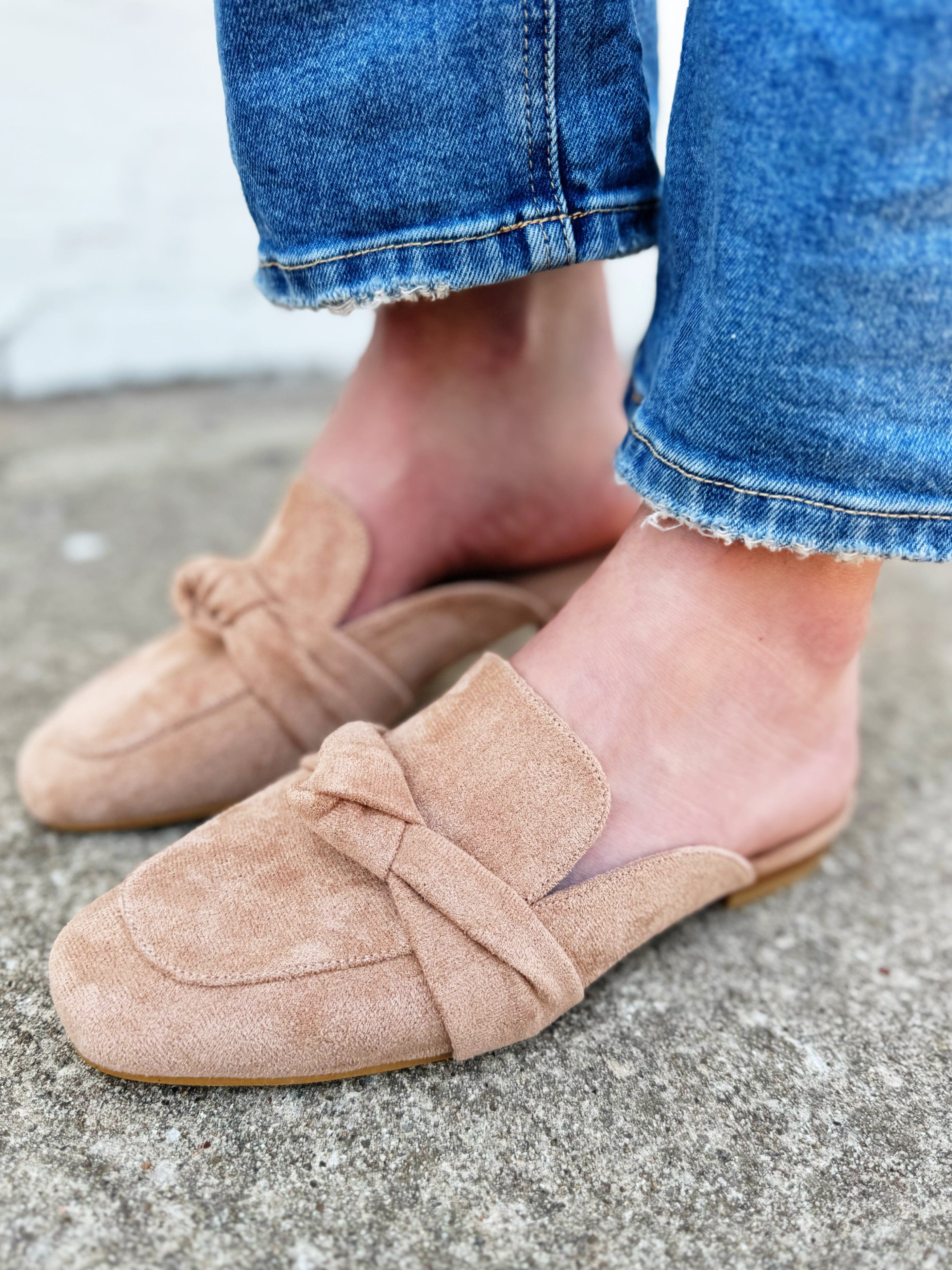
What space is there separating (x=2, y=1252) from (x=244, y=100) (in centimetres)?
71

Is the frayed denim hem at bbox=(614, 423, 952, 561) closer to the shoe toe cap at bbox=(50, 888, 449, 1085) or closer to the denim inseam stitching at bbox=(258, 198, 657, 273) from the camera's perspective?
the denim inseam stitching at bbox=(258, 198, 657, 273)

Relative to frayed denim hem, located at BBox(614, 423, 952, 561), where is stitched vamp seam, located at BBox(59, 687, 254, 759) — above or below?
below

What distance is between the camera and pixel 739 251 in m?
0.53

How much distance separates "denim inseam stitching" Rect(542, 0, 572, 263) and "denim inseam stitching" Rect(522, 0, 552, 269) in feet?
0.03

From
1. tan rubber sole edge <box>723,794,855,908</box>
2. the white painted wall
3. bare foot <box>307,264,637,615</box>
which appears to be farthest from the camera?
the white painted wall

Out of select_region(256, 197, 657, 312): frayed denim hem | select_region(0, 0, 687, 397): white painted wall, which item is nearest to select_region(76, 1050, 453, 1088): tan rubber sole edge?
select_region(256, 197, 657, 312): frayed denim hem

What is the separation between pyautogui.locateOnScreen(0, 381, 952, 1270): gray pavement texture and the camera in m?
0.53

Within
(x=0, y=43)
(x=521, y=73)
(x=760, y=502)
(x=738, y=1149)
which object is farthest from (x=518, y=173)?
(x=0, y=43)

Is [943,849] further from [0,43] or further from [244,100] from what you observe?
[0,43]

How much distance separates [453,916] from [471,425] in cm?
50

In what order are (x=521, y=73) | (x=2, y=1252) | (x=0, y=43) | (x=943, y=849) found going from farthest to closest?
(x=0, y=43) → (x=943, y=849) → (x=521, y=73) → (x=2, y=1252)

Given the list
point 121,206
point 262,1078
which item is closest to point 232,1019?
point 262,1078

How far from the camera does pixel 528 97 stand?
612mm

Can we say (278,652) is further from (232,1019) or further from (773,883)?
(773,883)
